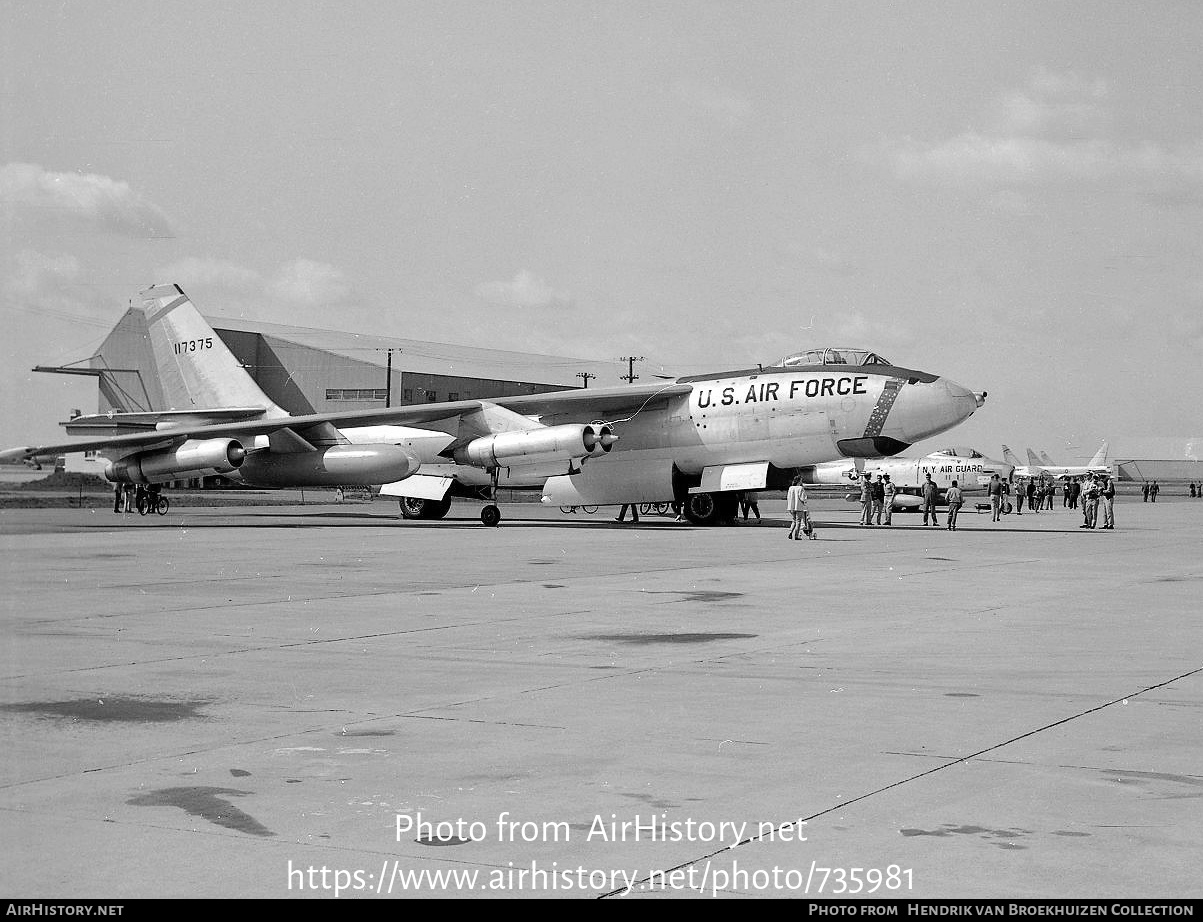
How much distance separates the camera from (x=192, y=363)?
126ft

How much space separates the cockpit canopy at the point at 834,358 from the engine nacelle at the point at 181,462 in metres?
14.1

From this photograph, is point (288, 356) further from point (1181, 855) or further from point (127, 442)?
point (1181, 855)

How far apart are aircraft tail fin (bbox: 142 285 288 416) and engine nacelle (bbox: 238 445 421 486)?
10.6 feet

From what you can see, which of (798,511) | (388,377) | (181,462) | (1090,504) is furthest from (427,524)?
(388,377)

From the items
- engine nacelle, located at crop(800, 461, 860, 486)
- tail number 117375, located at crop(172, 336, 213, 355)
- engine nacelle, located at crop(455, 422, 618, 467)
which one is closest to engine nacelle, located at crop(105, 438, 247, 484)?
tail number 117375, located at crop(172, 336, 213, 355)

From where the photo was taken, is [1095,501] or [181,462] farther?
[1095,501]

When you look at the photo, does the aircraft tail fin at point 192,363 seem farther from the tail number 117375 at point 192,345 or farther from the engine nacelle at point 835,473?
the engine nacelle at point 835,473

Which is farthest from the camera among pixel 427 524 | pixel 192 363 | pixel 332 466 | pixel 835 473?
pixel 835 473

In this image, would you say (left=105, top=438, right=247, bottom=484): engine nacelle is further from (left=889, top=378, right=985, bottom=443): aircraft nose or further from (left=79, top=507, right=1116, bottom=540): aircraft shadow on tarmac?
(left=889, top=378, right=985, bottom=443): aircraft nose

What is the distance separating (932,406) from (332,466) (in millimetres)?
15053

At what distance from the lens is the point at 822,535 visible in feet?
95.1

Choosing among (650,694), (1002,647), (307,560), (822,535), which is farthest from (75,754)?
(822,535)

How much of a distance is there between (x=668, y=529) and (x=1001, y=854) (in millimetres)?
26928

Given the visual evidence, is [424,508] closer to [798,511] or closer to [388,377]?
Answer: [798,511]
